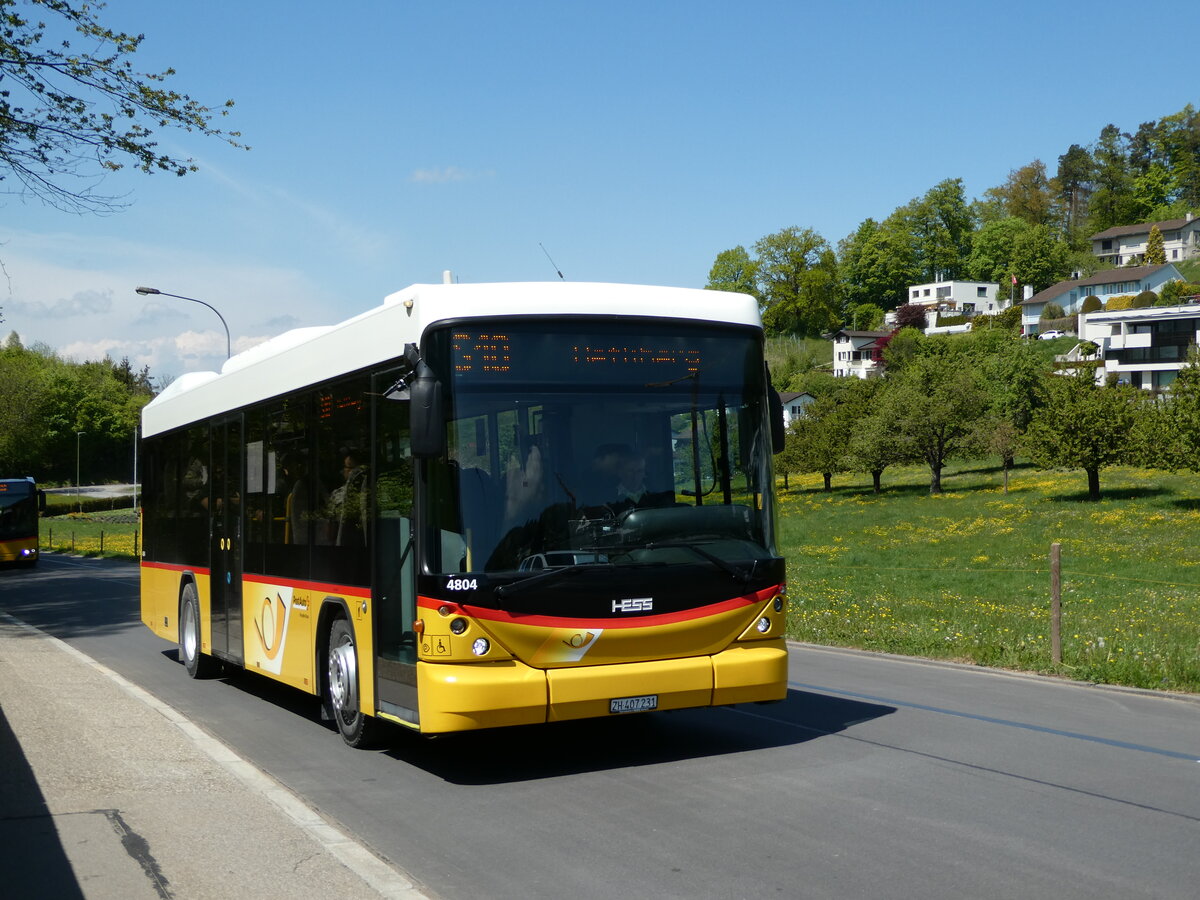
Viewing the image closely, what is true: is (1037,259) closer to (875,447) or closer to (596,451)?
(875,447)

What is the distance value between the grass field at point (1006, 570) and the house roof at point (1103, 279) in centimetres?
7269

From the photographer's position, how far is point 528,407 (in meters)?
8.20

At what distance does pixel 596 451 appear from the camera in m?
8.30

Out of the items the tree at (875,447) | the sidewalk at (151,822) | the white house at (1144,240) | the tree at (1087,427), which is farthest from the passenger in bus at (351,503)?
the white house at (1144,240)

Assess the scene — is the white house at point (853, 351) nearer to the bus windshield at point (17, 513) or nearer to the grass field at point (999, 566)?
the grass field at point (999, 566)

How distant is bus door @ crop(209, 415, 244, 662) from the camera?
494 inches

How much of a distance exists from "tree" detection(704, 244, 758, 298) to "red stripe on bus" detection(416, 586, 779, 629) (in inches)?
5807

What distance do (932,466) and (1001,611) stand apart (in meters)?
56.8

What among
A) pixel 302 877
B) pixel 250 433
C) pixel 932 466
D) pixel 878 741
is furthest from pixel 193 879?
pixel 932 466

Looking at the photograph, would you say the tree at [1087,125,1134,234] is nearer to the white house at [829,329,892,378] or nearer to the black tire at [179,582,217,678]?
the white house at [829,329,892,378]

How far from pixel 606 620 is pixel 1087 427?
5843 centimetres

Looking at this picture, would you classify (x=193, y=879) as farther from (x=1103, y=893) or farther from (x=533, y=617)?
(x=1103, y=893)

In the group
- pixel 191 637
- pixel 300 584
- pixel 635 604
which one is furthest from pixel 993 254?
pixel 635 604

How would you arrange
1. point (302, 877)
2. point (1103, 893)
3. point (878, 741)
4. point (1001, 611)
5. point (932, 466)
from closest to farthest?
point (1103, 893)
point (302, 877)
point (878, 741)
point (1001, 611)
point (932, 466)
